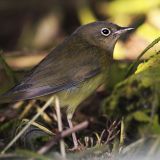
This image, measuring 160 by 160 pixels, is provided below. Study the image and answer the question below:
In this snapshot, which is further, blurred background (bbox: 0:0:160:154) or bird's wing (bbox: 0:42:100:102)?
blurred background (bbox: 0:0:160:154)

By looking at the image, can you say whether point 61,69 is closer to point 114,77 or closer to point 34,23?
point 114,77

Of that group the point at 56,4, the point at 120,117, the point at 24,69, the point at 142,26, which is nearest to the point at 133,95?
the point at 120,117

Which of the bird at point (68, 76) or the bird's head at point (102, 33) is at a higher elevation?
the bird's head at point (102, 33)

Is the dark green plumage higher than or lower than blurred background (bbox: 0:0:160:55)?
lower

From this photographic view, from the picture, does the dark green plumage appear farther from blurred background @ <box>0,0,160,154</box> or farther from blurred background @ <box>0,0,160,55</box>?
blurred background @ <box>0,0,160,55</box>

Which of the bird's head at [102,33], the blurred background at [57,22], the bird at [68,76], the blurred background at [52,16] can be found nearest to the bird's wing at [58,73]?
the bird at [68,76]

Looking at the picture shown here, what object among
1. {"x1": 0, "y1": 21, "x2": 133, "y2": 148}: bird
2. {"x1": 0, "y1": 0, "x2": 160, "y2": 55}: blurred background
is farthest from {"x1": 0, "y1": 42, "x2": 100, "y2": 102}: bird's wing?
{"x1": 0, "y1": 0, "x2": 160, "y2": 55}: blurred background

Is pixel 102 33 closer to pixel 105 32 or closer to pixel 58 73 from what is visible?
pixel 105 32

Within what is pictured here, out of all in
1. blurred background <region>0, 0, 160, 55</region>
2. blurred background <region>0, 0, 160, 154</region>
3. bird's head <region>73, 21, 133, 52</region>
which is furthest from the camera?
blurred background <region>0, 0, 160, 55</region>

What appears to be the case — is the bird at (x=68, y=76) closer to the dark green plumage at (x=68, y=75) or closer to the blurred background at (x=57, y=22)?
the dark green plumage at (x=68, y=75)

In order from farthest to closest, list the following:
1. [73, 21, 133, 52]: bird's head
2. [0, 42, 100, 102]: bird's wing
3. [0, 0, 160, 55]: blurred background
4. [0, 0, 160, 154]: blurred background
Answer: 1. [0, 0, 160, 55]: blurred background
2. [0, 0, 160, 154]: blurred background
3. [73, 21, 133, 52]: bird's head
4. [0, 42, 100, 102]: bird's wing
